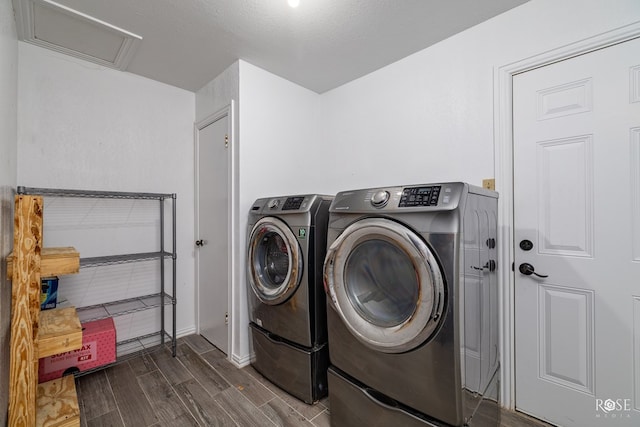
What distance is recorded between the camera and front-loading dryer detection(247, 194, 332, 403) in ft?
5.60

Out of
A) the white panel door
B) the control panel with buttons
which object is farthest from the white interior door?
the white panel door

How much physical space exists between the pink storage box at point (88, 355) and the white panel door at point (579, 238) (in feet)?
8.75

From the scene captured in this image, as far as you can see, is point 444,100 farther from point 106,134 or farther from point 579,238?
point 106,134

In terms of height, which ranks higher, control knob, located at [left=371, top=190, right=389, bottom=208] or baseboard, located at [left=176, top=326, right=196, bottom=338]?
control knob, located at [left=371, top=190, right=389, bottom=208]

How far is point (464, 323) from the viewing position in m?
1.10

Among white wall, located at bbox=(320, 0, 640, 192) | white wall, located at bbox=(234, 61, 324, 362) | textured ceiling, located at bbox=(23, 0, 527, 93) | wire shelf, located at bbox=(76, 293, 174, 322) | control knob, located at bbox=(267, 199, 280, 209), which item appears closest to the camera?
white wall, located at bbox=(320, 0, 640, 192)

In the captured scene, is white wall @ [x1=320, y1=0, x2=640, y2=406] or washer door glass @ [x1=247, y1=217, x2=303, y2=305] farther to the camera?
washer door glass @ [x1=247, y1=217, x2=303, y2=305]

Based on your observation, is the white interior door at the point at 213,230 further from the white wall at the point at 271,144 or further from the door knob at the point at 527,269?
the door knob at the point at 527,269

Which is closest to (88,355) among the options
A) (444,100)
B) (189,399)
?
(189,399)

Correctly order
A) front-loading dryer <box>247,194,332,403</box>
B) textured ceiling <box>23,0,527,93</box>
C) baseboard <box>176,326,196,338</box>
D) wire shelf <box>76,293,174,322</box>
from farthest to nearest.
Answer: baseboard <box>176,326,196,338</box> → wire shelf <box>76,293,174,322</box> → front-loading dryer <box>247,194,332,403</box> → textured ceiling <box>23,0,527,93</box>

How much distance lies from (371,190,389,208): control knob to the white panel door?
94cm

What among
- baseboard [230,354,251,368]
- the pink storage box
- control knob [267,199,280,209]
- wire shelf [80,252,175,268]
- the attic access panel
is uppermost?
the attic access panel

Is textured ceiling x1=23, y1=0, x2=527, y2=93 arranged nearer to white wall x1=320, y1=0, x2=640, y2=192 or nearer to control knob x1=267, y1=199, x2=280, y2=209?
white wall x1=320, y1=0, x2=640, y2=192

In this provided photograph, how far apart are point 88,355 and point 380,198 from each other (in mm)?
2200
